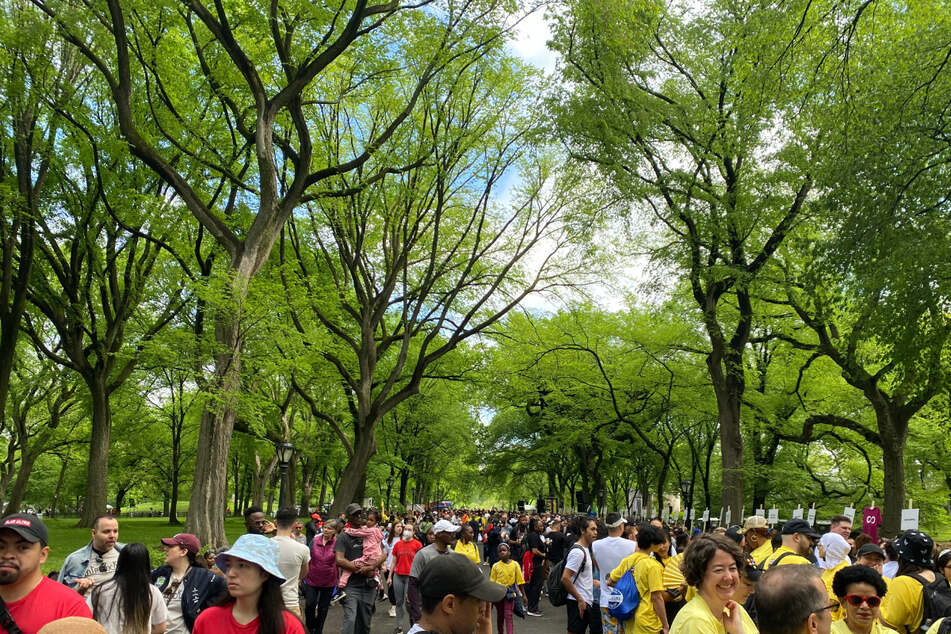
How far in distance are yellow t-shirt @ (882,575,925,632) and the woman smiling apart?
1.42 meters

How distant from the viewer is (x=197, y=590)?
5.12 metres

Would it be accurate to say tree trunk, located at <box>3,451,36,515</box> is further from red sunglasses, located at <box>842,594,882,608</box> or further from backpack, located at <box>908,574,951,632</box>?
red sunglasses, located at <box>842,594,882,608</box>

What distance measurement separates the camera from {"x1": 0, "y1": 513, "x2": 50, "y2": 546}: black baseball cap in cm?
338

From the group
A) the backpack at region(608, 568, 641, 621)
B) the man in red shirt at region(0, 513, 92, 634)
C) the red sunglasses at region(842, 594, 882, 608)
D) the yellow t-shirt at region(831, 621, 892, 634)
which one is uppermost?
the man in red shirt at region(0, 513, 92, 634)

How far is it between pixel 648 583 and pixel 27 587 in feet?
15.5

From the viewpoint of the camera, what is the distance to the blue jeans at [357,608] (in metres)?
8.95

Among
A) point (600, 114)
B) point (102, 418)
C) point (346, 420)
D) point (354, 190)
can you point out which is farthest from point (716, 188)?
point (346, 420)

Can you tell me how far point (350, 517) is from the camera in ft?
29.8

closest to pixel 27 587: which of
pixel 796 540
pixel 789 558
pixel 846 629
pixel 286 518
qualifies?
pixel 286 518

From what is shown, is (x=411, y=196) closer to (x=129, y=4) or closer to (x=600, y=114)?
(x=600, y=114)

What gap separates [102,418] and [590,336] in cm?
2150

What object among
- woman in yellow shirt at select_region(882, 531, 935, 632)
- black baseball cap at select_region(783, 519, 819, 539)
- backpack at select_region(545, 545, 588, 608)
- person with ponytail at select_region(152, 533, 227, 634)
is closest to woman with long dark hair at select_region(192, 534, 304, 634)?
person with ponytail at select_region(152, 533, 227, 634)

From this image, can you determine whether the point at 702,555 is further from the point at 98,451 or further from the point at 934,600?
the point at 98,451

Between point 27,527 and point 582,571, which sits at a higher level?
point 27,527
